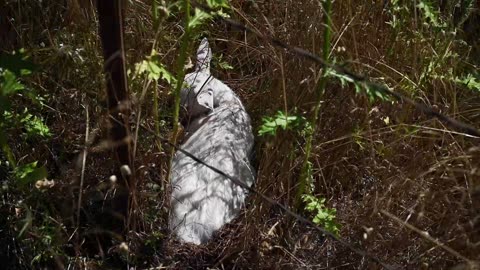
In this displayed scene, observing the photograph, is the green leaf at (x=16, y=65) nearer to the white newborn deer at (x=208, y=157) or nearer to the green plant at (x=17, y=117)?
the green plant at (x=17, y=117)

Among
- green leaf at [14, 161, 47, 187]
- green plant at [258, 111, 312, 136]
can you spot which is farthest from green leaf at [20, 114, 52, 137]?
green plant at [258, 111, 312, 136]

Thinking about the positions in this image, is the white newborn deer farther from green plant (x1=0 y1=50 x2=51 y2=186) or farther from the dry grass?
green plant (x1=0 y1=50 x2=51 y2=186)

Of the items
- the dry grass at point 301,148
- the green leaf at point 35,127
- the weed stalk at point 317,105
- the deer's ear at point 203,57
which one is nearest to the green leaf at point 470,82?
the dry grass at point 301,148

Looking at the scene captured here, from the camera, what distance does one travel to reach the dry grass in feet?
7.26

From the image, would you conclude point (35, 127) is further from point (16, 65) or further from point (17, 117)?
point (16, 65)

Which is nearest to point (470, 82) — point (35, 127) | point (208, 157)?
point (208, 157)

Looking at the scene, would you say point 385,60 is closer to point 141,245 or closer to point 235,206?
point 235,206

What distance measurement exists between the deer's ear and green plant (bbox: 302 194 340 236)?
2.09 ft

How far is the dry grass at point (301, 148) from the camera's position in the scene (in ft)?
7.26

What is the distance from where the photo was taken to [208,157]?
2391 millimetres

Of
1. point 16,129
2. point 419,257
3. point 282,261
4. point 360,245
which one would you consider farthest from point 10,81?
point 419,257

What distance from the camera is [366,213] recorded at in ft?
7.47

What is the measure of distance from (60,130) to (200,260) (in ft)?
2.28

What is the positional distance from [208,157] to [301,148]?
0.31m
